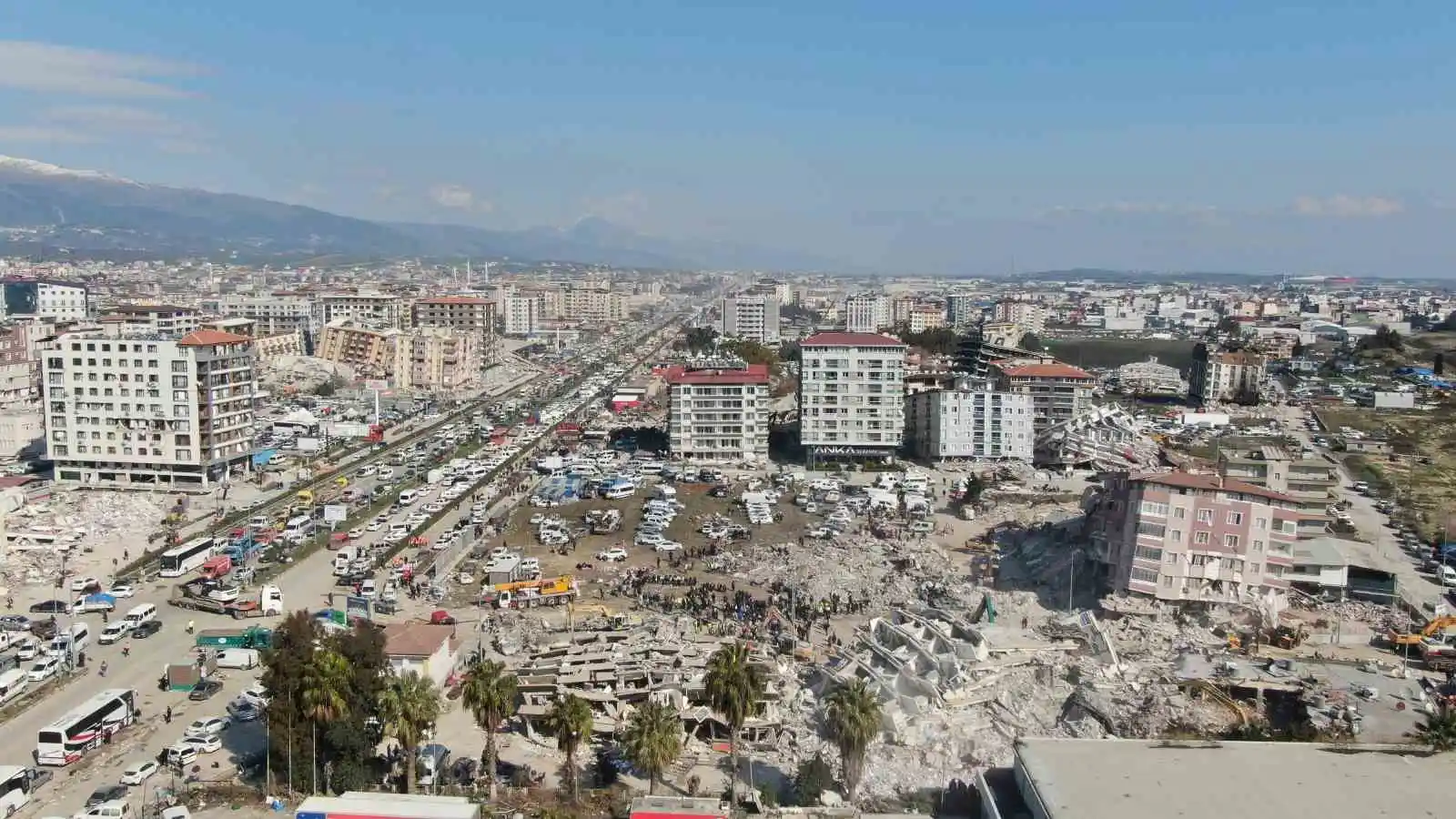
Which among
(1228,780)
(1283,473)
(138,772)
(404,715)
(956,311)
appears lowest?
(138,772)

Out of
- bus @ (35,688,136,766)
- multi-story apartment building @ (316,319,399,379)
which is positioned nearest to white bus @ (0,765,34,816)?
bus @ (35,688,136,766)

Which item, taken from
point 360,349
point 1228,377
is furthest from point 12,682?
point 1228,377

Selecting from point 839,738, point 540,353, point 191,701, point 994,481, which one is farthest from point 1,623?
point 540,353

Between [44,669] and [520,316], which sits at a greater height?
[520,316]

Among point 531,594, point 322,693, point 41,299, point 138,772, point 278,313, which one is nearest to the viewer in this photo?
point 322,693

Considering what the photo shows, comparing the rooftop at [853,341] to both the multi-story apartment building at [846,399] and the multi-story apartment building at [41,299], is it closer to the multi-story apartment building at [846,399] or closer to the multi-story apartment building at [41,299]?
the multi-story apartment building at [846,399]

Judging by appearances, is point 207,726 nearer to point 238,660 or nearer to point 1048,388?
point 238,660

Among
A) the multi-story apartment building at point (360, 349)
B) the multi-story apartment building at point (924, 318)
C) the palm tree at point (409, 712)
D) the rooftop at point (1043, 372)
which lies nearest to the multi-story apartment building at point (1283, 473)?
the rooftop at point (1043, 372)
